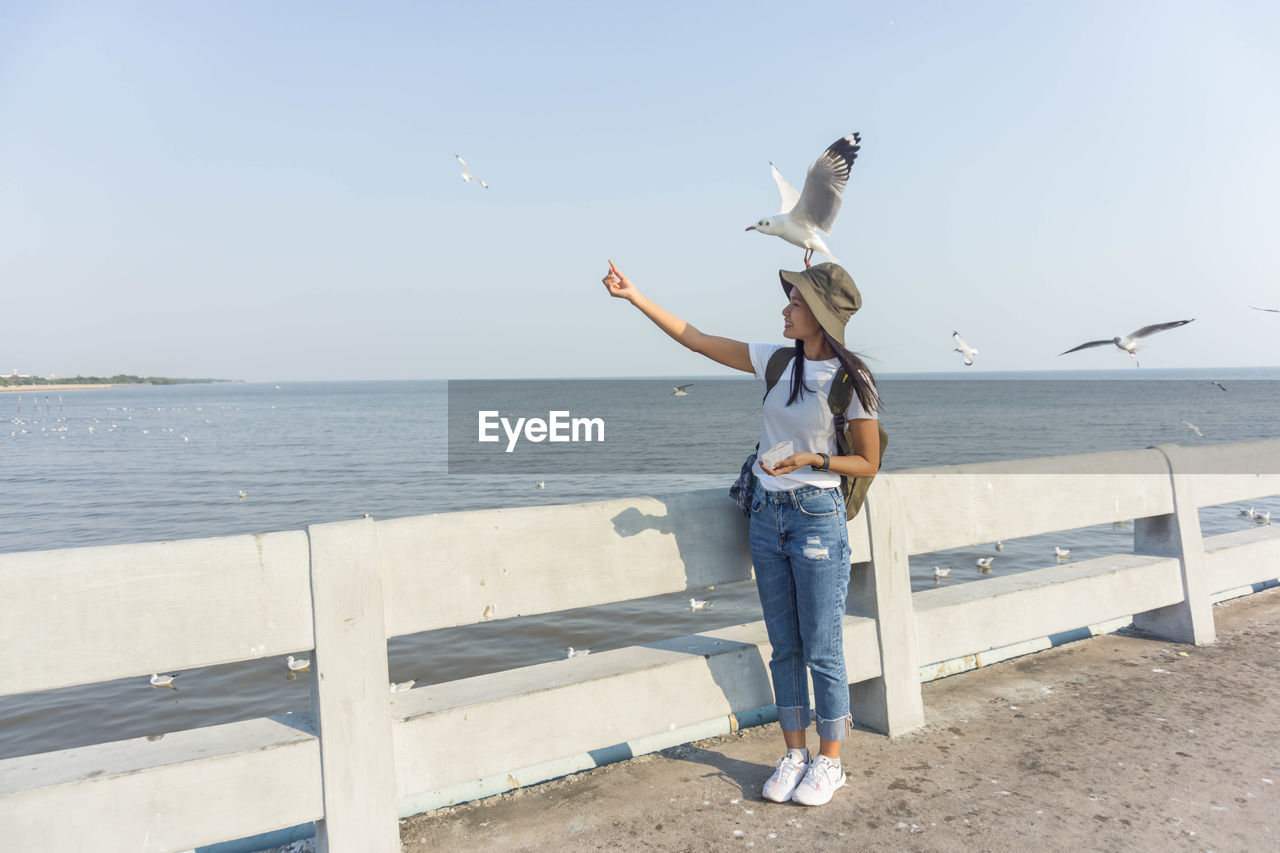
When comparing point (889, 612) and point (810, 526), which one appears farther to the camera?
point (889, 612)

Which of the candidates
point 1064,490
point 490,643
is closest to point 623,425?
point 490,643

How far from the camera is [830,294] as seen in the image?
10.9 ft

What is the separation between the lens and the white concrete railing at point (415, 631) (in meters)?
2.43

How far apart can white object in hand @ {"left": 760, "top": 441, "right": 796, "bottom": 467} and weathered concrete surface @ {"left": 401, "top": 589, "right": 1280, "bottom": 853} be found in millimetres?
1379

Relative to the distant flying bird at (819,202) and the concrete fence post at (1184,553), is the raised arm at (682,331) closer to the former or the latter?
the distant flying bird at (819,202)

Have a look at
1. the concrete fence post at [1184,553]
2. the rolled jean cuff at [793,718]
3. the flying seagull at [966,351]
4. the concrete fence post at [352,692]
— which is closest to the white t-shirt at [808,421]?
the rolled jean cuff at [793,718]

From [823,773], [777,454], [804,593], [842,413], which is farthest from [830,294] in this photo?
[823,773]

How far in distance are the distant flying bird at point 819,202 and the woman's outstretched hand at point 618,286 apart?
2.35 m

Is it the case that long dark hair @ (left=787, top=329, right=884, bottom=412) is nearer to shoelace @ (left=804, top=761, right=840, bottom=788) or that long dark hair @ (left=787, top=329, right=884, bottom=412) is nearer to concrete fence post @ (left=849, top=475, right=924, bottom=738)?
concrete fence post @ (left=849, top=475, right=924, bottom=738)

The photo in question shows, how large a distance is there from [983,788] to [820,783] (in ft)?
2.31

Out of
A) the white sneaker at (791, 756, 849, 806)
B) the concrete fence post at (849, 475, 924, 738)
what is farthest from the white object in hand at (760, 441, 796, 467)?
the white sneaker at (791, 756, 849, 806)

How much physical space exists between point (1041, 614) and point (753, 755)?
75.9 inches

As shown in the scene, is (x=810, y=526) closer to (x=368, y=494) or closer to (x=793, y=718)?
(x=793, y=718)

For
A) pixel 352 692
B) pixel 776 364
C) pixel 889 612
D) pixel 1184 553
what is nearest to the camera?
pixel 352 692
